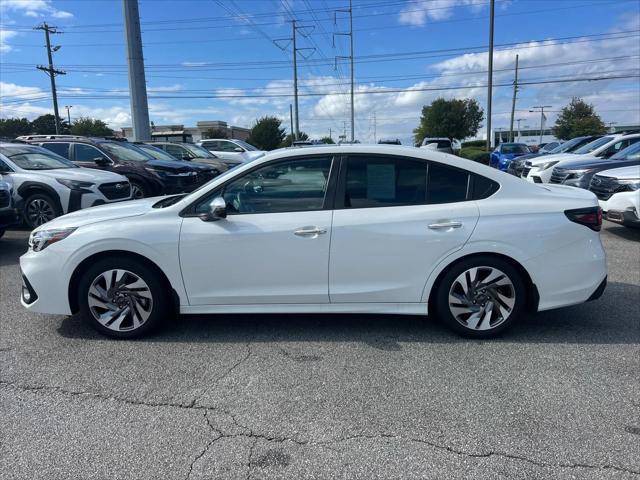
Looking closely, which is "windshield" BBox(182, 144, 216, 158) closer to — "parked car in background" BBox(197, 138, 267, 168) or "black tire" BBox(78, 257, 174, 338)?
"parked car in background" BBox(197, 138, 267, 168)

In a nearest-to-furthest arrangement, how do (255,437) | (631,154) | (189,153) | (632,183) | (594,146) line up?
(255,437), (632,183), (631,154), (594,146), (189,153)

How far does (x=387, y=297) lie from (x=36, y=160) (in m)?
8.43

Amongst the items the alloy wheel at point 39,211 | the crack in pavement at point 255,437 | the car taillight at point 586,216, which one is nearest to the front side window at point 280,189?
the crack in pavement at point 255,437

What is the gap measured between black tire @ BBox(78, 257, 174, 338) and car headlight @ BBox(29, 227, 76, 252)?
349 mm

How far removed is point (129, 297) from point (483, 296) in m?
2.91

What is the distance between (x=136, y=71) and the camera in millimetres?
18453

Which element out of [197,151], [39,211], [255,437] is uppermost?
[197,151]

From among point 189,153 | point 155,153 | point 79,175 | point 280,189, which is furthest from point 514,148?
point 280,189

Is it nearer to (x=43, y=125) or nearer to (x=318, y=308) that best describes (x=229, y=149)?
(x=318, y=308)

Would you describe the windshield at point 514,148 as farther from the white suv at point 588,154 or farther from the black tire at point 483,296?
the black tire at point 483,296

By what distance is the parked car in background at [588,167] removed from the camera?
9.77 m

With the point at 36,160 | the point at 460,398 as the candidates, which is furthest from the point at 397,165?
the point at 36,160

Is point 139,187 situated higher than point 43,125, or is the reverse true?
point 43,125

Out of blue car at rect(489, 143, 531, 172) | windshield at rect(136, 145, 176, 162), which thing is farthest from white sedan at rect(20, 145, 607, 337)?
blue car at rect(489, 143, 531, 172)
